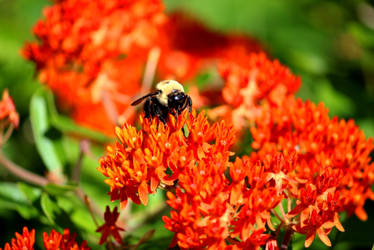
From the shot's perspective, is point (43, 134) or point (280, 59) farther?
point (280, 59)

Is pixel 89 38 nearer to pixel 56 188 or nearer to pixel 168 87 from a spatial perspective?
pixel 168 87

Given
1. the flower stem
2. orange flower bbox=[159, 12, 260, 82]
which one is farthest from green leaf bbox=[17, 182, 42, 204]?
orange flower bbox=[159, 12, 260, 82]

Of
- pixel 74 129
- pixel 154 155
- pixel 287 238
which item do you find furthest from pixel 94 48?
pixel 287 238

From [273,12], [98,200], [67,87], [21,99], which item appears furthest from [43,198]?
[273,12]

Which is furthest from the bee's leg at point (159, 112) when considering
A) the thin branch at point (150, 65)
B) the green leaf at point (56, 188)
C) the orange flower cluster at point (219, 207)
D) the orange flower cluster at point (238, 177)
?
the thin branch at point (150, 65)

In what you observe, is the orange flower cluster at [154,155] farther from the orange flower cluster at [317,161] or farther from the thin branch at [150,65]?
the thin branch at [150,65]

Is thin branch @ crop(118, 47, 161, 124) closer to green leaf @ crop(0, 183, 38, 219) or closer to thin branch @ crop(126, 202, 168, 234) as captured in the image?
thin branch @ crop(126, 202, 168, 234)
